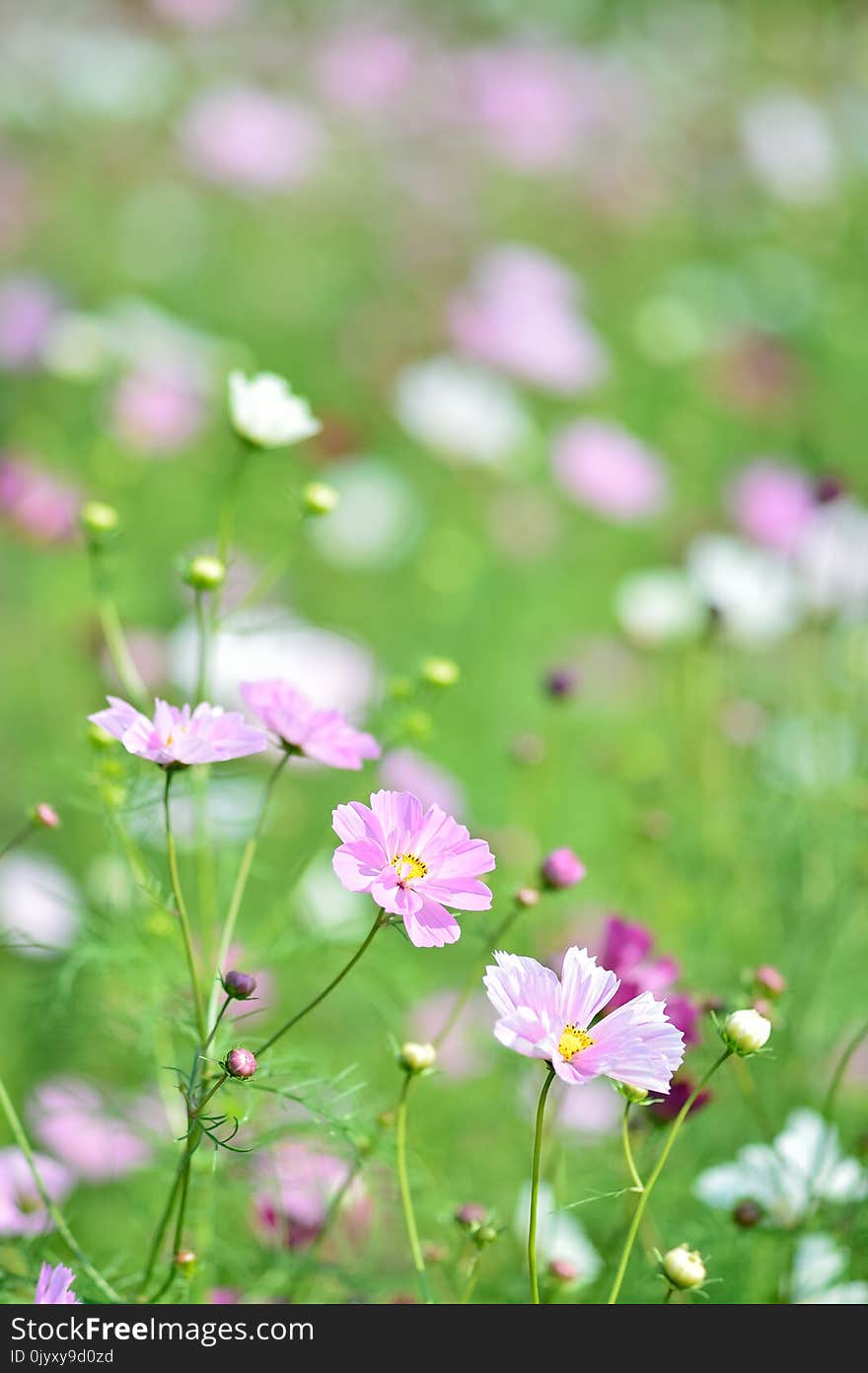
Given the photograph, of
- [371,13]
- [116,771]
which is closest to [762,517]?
[116,771]

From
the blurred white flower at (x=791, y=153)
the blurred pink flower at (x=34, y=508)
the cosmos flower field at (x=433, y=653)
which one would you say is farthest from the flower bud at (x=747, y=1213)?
the blurred white flower at (x=791, y=153)

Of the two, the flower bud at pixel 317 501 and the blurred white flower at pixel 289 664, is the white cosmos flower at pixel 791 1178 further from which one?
the blurred white flower at pixel 289 664

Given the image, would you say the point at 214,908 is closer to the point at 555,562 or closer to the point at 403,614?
the point at 403,614

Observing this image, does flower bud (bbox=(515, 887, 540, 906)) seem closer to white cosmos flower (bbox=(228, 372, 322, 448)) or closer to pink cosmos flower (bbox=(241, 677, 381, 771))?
pink cosmos flower (bbox=(241, 677, 381, 771))

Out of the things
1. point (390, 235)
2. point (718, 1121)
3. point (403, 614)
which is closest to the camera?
point (718, 1121)
